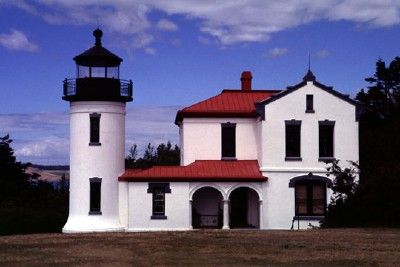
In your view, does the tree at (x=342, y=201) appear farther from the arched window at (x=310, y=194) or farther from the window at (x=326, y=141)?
the window at (x=326, y=141)

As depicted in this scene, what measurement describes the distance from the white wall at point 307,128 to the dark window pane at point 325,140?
0.88 ft

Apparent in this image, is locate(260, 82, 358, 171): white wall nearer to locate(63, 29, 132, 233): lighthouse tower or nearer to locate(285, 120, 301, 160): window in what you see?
locate(285, 120, 301, 160): window

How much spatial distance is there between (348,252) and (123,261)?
5950 mm

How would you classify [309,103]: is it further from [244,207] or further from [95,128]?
[95,128]

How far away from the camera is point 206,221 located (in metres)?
37.7

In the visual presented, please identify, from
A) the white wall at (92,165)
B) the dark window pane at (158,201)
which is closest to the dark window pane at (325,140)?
the dark window pane at (158,201)

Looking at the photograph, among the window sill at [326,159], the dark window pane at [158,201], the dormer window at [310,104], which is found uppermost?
the dormer window at [310,104]

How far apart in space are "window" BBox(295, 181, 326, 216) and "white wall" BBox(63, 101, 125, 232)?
29.2 feet

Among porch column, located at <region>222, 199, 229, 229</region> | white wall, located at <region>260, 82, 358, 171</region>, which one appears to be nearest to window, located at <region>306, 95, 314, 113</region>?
white wall, located at <region>260, 82, 358, 171</region>

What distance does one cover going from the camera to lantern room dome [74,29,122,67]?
121ft

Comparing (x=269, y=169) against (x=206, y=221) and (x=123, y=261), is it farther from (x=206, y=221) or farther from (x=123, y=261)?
(x=123, y=261)

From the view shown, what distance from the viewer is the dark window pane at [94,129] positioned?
121 ft

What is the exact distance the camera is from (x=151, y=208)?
36156mm

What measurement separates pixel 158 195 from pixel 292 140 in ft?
23.7
